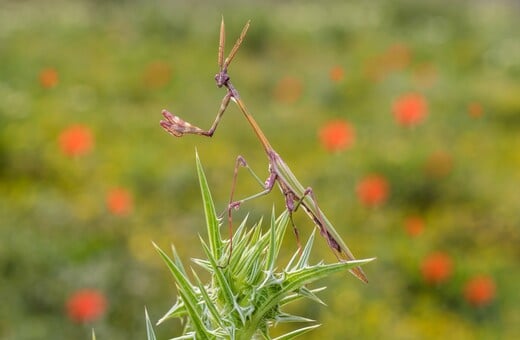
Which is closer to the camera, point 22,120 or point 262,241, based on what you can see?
point 262,241

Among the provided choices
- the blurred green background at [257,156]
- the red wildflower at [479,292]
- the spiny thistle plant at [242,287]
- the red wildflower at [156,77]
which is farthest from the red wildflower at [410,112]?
the spiny thistle plant at [242,287]

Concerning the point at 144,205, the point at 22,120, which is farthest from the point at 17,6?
the point at 144,205

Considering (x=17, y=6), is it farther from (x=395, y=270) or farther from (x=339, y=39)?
(x=395, y=270)

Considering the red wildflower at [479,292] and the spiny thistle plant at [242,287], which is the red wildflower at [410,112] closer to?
the red wildflower at [479,292]

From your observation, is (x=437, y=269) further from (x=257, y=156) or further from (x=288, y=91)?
(x=288, y=91)

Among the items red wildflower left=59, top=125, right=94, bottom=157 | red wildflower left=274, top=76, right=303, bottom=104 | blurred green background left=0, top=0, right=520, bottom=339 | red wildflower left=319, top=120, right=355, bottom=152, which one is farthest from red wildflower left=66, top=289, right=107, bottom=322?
red wildflower left=274, top=76, right=303, bottom=104

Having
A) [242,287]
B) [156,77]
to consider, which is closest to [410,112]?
[156,77]

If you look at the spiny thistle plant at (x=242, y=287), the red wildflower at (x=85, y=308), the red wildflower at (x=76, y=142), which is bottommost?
the red wildflower at (x=85, y=308)
